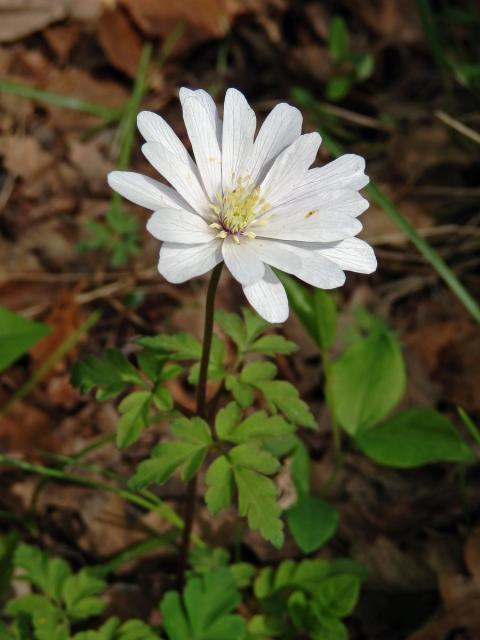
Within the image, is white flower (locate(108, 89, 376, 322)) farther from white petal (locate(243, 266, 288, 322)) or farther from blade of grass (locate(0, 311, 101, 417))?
blade of grass (locate(0, 311, 101, 417))

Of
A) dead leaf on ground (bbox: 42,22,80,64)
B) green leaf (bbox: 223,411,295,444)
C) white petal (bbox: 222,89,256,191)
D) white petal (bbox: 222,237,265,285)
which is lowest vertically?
green leaf (bbox: 223,411,295,444)

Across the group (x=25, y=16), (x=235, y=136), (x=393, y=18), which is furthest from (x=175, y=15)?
(x=235, y=136)

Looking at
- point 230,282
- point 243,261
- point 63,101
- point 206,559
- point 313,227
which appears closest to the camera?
point 243,261

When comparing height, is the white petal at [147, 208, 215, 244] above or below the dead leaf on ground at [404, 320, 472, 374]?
below

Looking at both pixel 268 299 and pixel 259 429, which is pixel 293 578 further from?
pixel 268 299

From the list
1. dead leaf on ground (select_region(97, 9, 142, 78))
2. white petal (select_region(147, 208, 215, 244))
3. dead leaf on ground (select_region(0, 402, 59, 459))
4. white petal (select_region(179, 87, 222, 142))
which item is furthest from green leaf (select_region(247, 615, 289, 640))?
dead leaf on ground (select_region(97, 9, 142, 78))

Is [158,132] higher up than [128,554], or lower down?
higher up

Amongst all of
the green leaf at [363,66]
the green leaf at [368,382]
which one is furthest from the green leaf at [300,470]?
the green leaf at [363,66]

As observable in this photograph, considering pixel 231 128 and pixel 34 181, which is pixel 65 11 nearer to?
pixel 34 181
